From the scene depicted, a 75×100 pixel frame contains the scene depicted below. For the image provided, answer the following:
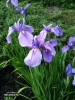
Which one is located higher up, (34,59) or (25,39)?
(25,39)

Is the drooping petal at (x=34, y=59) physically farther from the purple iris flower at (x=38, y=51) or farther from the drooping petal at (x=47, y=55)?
the drooping petal at (x=47, y=55)

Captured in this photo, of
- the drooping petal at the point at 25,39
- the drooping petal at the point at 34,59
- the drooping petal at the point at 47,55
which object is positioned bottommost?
the drooping petal at the point at 47,55

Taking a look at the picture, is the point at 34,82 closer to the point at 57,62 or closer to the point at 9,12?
the point at 57,62

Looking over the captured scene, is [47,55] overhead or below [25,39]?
below

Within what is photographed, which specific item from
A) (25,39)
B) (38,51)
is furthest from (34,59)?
(25,39)

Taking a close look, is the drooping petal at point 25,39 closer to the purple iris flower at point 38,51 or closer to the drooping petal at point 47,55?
the purple iris flower at point 38,51

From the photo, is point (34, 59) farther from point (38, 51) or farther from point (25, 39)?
point (25, 39)

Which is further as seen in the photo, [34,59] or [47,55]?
[47,55]

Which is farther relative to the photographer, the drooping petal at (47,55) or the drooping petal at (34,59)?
the drooping petal at (47,55)

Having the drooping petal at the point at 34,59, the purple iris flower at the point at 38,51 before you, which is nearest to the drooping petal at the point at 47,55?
the purple iris flower at the point at 38,51

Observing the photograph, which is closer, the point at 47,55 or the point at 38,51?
the point at 38,51

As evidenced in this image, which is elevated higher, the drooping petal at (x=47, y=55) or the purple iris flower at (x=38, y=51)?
the purple iris flower at (x=38, y=51)
